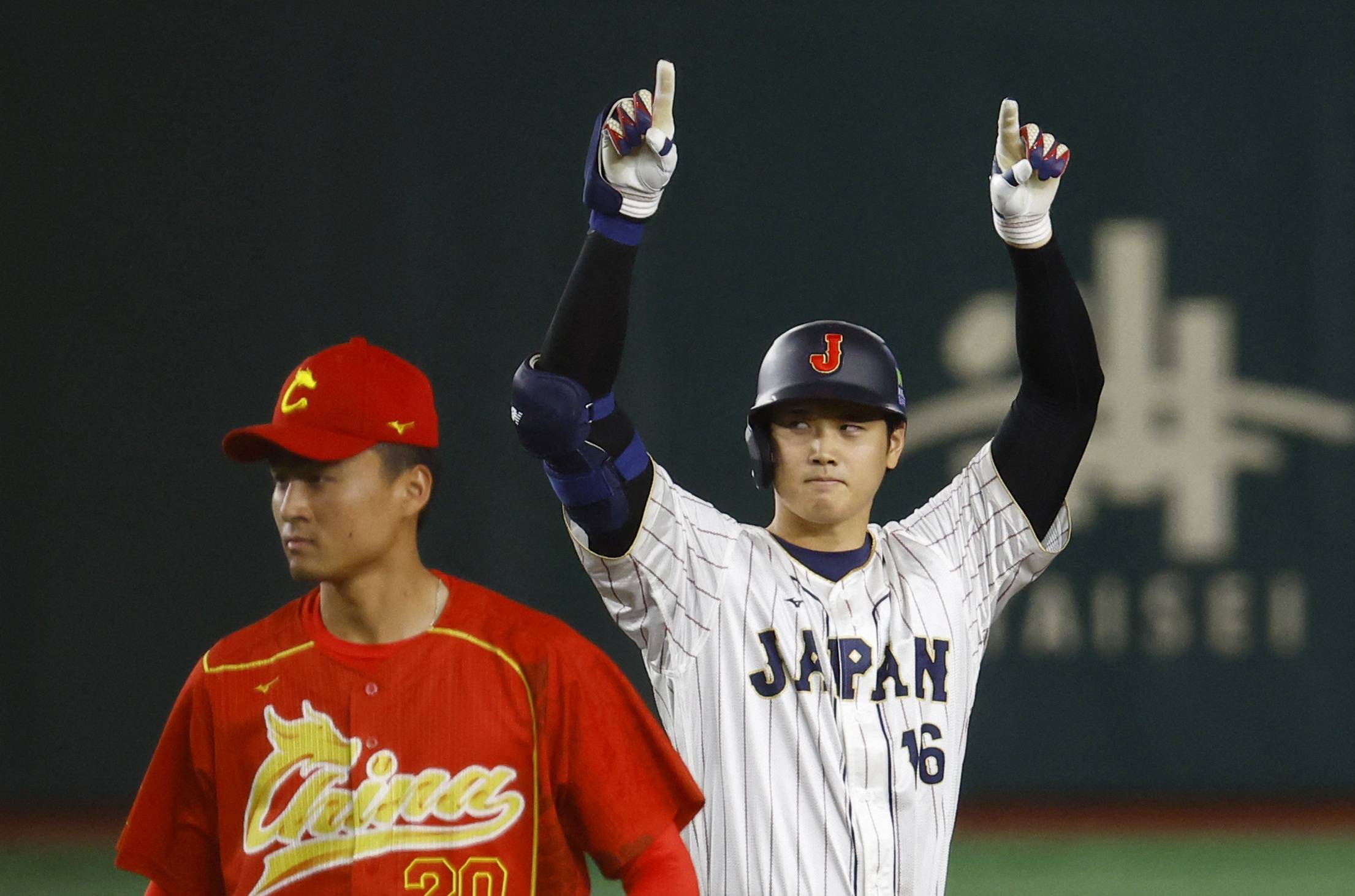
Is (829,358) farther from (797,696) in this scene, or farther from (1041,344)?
(797,696)

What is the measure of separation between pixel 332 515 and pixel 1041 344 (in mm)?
1223

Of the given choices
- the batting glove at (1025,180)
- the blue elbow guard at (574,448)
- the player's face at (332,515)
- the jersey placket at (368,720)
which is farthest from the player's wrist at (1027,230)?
the jersey placket at (368,720)

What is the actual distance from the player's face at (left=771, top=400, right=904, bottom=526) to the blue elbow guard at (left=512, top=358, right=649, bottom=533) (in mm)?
244

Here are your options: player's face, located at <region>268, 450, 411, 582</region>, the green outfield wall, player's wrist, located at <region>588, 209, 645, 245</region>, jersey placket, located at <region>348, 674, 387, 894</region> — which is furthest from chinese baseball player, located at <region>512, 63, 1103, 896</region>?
the green outfield wall

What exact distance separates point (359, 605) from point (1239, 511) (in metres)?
5.08

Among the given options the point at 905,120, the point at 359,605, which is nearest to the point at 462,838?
the point at 359,605

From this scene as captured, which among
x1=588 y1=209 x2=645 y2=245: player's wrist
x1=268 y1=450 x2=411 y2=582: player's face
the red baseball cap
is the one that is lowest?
x1=268 y1=450 x2=411 y2=582: player's face

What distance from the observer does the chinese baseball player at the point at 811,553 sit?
2.42 metres

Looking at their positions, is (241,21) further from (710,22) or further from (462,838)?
(462,838)

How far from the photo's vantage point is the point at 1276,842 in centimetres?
592

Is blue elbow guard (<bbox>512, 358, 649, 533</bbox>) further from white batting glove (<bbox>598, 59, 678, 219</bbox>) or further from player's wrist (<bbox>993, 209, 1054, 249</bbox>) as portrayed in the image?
player's wrist (<bbox>993, 209, 1054, 249</bbox>)

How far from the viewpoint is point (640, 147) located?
2.42m

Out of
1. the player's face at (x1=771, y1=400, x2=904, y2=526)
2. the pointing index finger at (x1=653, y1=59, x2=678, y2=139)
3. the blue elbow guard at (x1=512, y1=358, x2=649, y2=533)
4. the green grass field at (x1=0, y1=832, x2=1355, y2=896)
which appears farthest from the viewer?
the green grass field at (x1=0, y1=832, x2=1355, y2=896)

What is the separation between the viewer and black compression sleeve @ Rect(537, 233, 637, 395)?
238 cm
